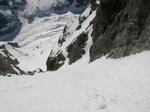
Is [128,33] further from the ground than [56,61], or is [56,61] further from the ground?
[128,33]

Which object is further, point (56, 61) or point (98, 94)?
point (56, 61)

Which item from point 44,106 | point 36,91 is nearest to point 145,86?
point 44,106

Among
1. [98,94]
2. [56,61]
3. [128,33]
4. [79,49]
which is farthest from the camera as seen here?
[56,61]

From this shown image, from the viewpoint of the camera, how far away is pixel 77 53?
6081cm

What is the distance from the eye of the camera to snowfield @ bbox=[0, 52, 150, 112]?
1798 centimetres

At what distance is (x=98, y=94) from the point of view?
66.7ft

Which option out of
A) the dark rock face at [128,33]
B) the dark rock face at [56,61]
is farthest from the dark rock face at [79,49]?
the dark rock face at [128,33]

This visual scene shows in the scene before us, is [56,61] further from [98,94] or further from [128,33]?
[98,94]

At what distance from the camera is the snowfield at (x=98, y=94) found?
1798 centimetres

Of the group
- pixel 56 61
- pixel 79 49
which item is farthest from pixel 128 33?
pixel 56 61

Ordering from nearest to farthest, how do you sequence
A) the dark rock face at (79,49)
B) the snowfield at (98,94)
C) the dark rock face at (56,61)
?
the snowfield at (98,94), the dark rock face at (79,49), the dark rock face at (56,61)

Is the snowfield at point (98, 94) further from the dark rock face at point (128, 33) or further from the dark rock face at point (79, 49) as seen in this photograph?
the dark rock face at point (79, 49)

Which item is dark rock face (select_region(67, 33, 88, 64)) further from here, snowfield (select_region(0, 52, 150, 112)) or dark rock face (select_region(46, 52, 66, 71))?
snowfield (select_region(0, 52, 150, 112))

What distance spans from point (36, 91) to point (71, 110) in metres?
8.15
